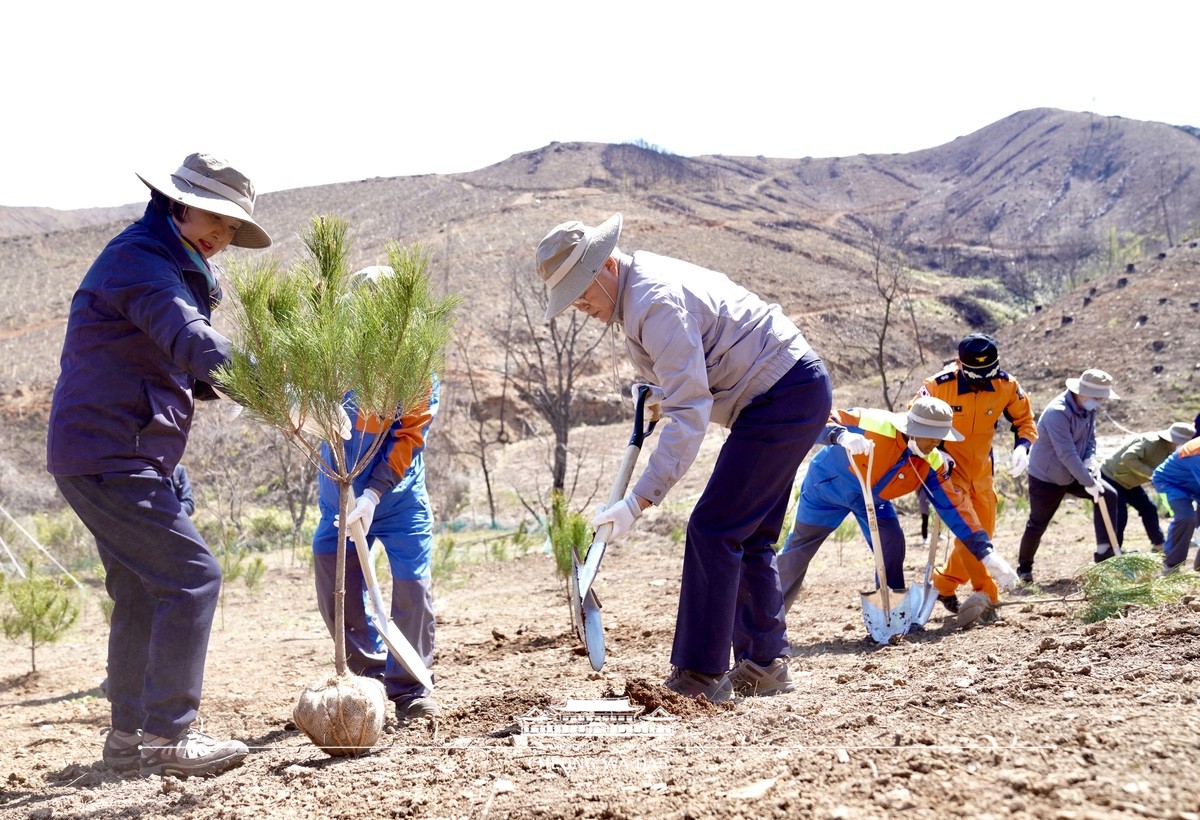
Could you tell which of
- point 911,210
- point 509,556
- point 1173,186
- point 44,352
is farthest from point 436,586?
point 911,210

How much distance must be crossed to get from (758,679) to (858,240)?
56.8 metres

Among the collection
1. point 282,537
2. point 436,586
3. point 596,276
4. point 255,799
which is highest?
point 596,276

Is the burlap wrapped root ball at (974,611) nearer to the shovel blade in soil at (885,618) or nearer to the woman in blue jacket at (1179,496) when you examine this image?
the shovel blade in soil at (885,618)

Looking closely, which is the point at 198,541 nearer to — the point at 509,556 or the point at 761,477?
the point at 761,477

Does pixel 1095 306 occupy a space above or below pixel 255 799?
above

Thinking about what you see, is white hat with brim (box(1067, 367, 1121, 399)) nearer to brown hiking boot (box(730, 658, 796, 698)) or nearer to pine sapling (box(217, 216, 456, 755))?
brown hiking boot (box(730, 658, 796, 698))

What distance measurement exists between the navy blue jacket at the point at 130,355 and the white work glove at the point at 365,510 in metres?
0.66

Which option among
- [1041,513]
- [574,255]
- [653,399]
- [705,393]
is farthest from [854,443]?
[1041,513]

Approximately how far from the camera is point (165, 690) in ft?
10.7

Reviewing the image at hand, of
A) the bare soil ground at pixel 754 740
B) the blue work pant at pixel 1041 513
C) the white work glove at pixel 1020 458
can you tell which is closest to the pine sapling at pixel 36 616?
the bare soil ground at pixel 754 740

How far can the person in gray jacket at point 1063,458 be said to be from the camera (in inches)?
275

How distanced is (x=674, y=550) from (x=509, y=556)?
2.16 meters

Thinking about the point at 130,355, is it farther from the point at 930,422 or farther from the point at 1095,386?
the point at 1095,386

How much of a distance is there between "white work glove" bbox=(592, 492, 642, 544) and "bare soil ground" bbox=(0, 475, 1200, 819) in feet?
1.83
